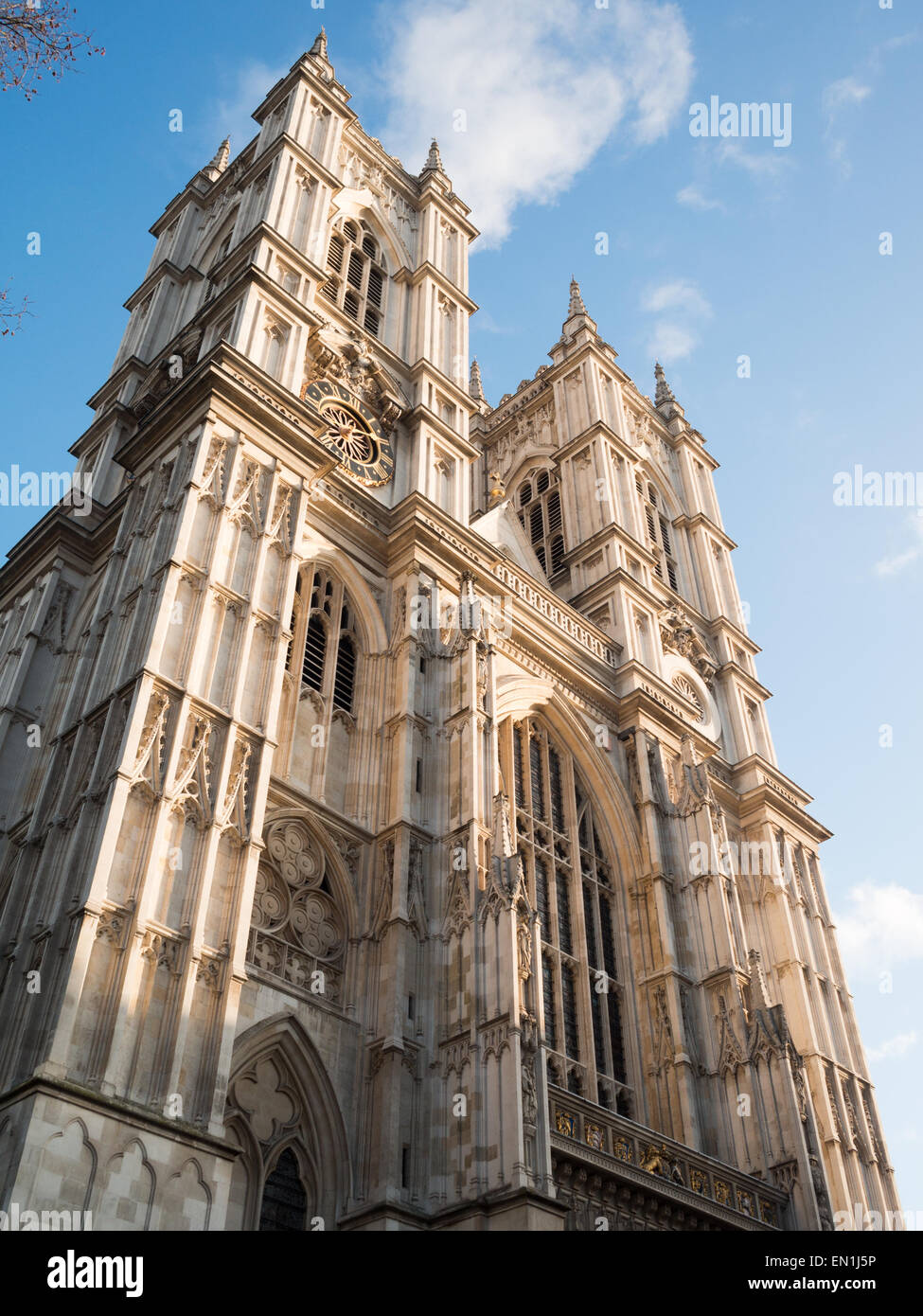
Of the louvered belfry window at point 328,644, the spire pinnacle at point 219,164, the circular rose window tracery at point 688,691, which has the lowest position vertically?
the louvered belfry window at point 328,644

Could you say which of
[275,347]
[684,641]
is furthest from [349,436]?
[684,641]

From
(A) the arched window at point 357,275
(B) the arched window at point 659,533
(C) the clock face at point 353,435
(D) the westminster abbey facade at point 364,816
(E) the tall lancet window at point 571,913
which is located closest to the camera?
(D) the westminster abbey facade at point 364,816

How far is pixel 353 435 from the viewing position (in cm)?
2948

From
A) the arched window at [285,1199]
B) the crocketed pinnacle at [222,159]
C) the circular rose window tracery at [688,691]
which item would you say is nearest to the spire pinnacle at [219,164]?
the crocketed pinnacle at [222,159]

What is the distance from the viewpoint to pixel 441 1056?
63.7 feet

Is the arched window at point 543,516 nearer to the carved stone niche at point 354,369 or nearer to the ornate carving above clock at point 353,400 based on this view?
the carved stone niche at point 354,369

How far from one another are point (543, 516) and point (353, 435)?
1339 centimetres

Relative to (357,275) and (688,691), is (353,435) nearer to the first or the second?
(357,275)

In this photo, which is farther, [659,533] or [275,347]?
[659,533]

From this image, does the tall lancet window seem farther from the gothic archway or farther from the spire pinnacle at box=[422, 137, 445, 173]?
the spire pinnacle at box=[422, 137, 445, 173]

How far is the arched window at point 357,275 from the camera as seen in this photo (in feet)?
110

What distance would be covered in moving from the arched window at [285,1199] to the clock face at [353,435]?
51.4 ft
